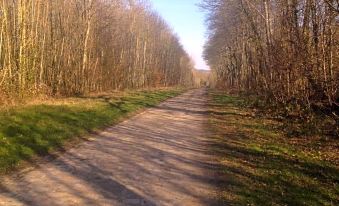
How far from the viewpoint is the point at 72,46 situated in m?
33.0

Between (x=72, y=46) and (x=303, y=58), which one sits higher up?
(x=72, y=46)

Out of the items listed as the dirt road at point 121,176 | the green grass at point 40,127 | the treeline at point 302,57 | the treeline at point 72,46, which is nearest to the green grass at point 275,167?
the dirt road at point 121,176

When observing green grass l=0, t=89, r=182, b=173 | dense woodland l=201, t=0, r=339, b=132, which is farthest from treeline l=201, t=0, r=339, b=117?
green grass l=0, t=89, r=182, b=173

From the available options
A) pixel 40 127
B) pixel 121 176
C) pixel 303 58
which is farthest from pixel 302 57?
pixel 121 176

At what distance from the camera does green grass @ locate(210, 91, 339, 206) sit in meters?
7.37

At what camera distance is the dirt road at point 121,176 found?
6.95 metres

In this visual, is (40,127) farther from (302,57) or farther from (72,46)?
(72,46)

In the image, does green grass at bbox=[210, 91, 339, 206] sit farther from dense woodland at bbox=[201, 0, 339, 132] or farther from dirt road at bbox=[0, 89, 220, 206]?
dense woodland at bbox=[201, 0, 339, 132]

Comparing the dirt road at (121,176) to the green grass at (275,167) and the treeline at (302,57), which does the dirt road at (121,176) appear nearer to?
the green grass at (275,167)

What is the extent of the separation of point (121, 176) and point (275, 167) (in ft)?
11.7

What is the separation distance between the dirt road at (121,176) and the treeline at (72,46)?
9.55 metres

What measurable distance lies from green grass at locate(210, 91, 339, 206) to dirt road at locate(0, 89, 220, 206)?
510 millimetres

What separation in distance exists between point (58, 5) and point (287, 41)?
20.7m

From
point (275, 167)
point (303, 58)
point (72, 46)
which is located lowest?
point (275, 167)
